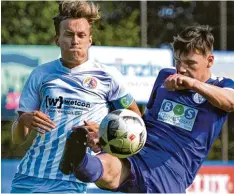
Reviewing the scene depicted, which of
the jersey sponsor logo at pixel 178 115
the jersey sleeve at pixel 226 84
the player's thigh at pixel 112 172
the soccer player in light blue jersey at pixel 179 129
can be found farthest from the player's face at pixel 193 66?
the player's thigh at pixel 112 172

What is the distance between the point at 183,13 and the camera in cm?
1254

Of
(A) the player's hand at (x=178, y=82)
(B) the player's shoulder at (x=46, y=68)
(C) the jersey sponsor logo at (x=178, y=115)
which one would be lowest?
(C) the jersey sponsor logo at (x=178, y=115)

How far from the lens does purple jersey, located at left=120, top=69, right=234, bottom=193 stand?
5496mm

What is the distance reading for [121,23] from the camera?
40.2ft

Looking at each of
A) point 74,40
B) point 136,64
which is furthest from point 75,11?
point 136,64

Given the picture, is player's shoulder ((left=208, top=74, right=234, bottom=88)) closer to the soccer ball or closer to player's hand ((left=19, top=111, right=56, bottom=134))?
the soccer ball

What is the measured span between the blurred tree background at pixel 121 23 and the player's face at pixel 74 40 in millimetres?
5591

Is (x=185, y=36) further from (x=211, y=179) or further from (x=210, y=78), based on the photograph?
(x=211, y=179)

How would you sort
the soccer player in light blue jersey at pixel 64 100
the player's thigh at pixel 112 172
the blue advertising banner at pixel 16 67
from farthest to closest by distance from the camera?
1. the blue advertising banner at pixel 16 67
2. the soccer player in light blue jersey at pixel 64 100
3. the player's thigh at pixel 112 172

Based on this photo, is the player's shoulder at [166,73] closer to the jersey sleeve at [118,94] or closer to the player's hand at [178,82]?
the jersey sleeve at [118,94]

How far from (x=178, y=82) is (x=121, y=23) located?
731 cm

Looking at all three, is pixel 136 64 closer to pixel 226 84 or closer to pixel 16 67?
pixel 16 67

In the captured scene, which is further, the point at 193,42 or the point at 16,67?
the point at 16,67

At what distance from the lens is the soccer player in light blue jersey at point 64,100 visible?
5.39 metres
